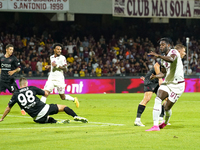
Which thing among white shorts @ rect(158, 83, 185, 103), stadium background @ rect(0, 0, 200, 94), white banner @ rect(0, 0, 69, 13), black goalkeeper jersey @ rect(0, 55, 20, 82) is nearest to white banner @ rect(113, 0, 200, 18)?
stadium background @ rect(0, 0, 200, 94)

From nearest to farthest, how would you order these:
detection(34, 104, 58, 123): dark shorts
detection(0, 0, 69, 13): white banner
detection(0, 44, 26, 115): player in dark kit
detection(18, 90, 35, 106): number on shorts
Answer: detection(18, 90, 35, 106): number on shorts < detection(34, 104, 58, 123): dark shorts < detection(0, 44, 26, 115): player in dark kit < detection(0, 0, 69, 13): white banner

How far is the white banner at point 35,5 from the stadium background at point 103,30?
144 millimetres

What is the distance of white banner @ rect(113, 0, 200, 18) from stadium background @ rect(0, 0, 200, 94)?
1.47 metres

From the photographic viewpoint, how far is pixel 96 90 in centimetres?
2645

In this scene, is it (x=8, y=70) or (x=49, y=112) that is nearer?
(x=49, y=112)

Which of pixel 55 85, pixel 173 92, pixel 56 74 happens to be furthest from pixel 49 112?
pixel 56 74

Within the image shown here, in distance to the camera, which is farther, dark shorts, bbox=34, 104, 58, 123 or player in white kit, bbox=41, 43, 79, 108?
player in white kit, bbox=41, 43, 79, 108

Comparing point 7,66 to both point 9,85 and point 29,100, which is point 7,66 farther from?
point 29,100

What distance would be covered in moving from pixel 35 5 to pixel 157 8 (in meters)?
8.97

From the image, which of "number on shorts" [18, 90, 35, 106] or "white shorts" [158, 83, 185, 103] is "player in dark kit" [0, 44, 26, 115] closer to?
"number on shorts" [18, 90, 35, 106]

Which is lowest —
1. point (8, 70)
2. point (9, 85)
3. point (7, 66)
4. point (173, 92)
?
point (9, 85)

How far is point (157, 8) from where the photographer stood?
30.2m

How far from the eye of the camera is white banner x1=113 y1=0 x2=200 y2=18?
29.1 metres

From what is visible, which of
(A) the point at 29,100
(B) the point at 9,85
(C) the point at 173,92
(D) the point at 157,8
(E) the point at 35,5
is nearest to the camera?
(C) the point at 173,92
